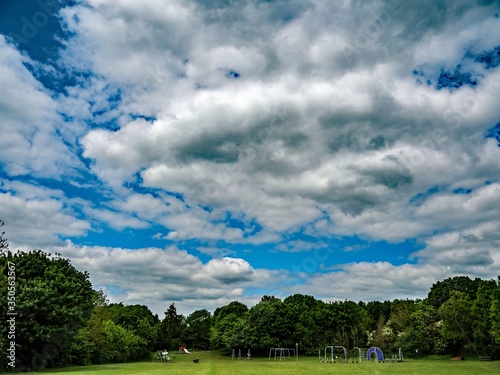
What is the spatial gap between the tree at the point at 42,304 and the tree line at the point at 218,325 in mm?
106

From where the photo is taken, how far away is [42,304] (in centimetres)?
4584

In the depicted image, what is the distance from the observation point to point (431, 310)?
90312 mm

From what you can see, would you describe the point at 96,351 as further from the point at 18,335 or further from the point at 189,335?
the point at 189,335

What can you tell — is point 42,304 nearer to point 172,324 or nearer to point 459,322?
point 459,322

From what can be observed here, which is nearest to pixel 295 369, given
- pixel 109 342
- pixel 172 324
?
pixel 109 342

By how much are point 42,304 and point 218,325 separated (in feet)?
240

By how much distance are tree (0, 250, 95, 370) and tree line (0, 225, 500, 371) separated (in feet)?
0.35

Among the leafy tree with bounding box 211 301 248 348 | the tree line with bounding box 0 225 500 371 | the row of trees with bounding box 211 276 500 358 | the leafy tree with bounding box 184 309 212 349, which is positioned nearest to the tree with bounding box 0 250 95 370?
the tree line with bounding box 0 225 500 371

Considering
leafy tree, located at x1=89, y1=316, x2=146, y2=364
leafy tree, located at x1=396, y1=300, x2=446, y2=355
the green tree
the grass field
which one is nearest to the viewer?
the grass field

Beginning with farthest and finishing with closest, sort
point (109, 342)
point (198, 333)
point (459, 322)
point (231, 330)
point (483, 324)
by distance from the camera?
point (198, 333)
point (231, 330)
point (109, 342)
point (459, 322)
point (483, 324)

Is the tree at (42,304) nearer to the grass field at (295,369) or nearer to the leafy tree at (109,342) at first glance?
the grass field at (295,369)

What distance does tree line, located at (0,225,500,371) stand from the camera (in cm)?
4600

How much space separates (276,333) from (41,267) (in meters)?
59.0

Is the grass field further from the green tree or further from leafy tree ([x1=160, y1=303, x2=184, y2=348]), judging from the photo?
leafy tree ([x1=160, y1=303, x2=184, y2=348])
